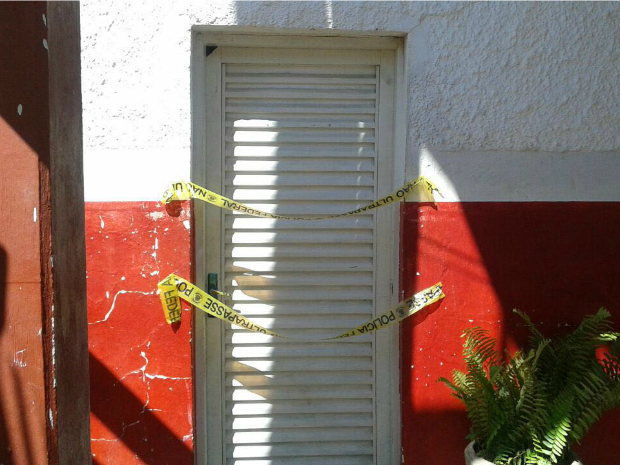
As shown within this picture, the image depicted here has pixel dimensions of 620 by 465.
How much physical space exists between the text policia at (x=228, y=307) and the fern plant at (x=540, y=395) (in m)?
0.36

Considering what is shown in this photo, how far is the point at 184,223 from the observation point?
3.56 meters

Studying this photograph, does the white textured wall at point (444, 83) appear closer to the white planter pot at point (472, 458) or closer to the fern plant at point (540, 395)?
the fern plant at point (540, 395)

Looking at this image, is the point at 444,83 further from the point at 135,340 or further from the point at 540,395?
the point at 135,340

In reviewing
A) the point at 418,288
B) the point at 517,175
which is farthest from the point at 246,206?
the point at 517,175

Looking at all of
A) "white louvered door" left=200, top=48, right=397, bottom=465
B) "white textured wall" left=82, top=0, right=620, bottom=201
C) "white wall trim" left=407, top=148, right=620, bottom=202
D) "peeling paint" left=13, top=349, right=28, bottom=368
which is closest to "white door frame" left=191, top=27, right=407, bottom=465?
"white louvered door" left=200, top=48, right=397, bottom=465

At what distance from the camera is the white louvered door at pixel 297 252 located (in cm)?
378

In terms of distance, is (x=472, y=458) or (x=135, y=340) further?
(x=135, y=340)

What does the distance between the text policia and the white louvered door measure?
0.17 metres

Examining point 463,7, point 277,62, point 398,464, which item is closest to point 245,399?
point 398,464

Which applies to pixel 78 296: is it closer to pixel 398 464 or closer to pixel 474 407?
pixel 474 407

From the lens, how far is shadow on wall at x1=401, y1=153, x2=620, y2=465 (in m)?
3.65

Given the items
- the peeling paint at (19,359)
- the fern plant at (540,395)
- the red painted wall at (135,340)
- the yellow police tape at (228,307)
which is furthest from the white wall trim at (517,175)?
the peeling paint at (19,359)

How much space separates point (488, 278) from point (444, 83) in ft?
3.57

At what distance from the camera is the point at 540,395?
3201 mm
